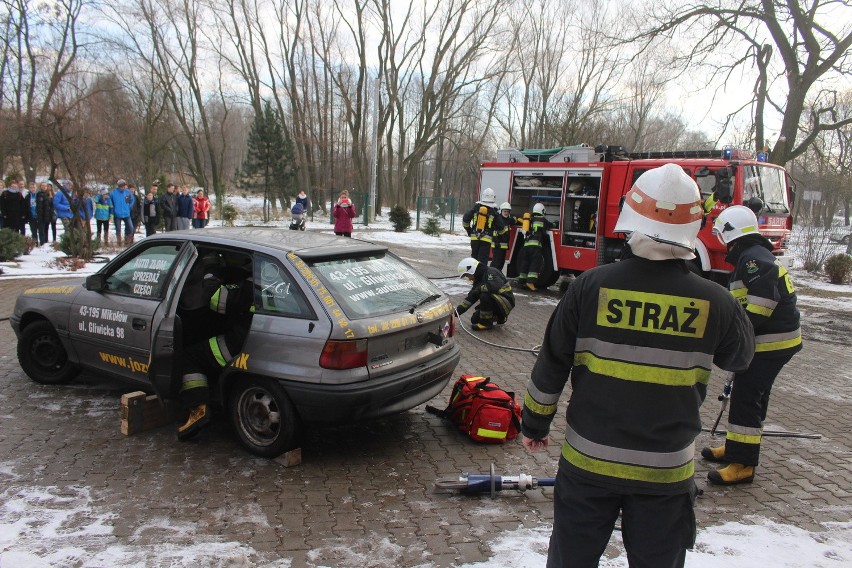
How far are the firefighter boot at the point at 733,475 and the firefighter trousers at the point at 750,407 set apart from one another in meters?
0.05

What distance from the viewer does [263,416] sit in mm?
4047

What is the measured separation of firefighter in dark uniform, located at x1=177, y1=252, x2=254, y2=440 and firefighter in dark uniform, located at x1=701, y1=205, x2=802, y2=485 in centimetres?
351

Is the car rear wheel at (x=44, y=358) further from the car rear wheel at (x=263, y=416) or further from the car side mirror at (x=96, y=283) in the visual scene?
the car rear wheel at (x=263, y=416)

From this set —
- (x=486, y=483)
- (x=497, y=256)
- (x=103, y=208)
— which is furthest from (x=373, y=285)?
(x=103, y=208)

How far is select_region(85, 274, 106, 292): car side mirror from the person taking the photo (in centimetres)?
481

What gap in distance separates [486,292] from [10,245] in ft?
36.5

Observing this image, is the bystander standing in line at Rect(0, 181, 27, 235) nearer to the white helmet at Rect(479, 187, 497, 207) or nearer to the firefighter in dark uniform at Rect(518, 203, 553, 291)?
the white helmet at Rect(479, 187, 497, 207)

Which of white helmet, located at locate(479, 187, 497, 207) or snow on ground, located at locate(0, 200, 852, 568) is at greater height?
white helmet, located at locate(479, 187, 497, 207)

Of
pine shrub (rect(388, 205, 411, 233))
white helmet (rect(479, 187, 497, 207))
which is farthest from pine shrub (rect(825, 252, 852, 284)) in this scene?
pine shrub (rect(388, 205, 411, 233))

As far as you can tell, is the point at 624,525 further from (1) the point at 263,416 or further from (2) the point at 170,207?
(2) the point at 170,207

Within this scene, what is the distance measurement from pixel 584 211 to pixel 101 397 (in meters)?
9.35

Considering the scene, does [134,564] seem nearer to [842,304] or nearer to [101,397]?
[101,397]

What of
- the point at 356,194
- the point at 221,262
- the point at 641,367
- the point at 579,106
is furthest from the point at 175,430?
the point at 579,106

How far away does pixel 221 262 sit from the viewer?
15.0 ft
